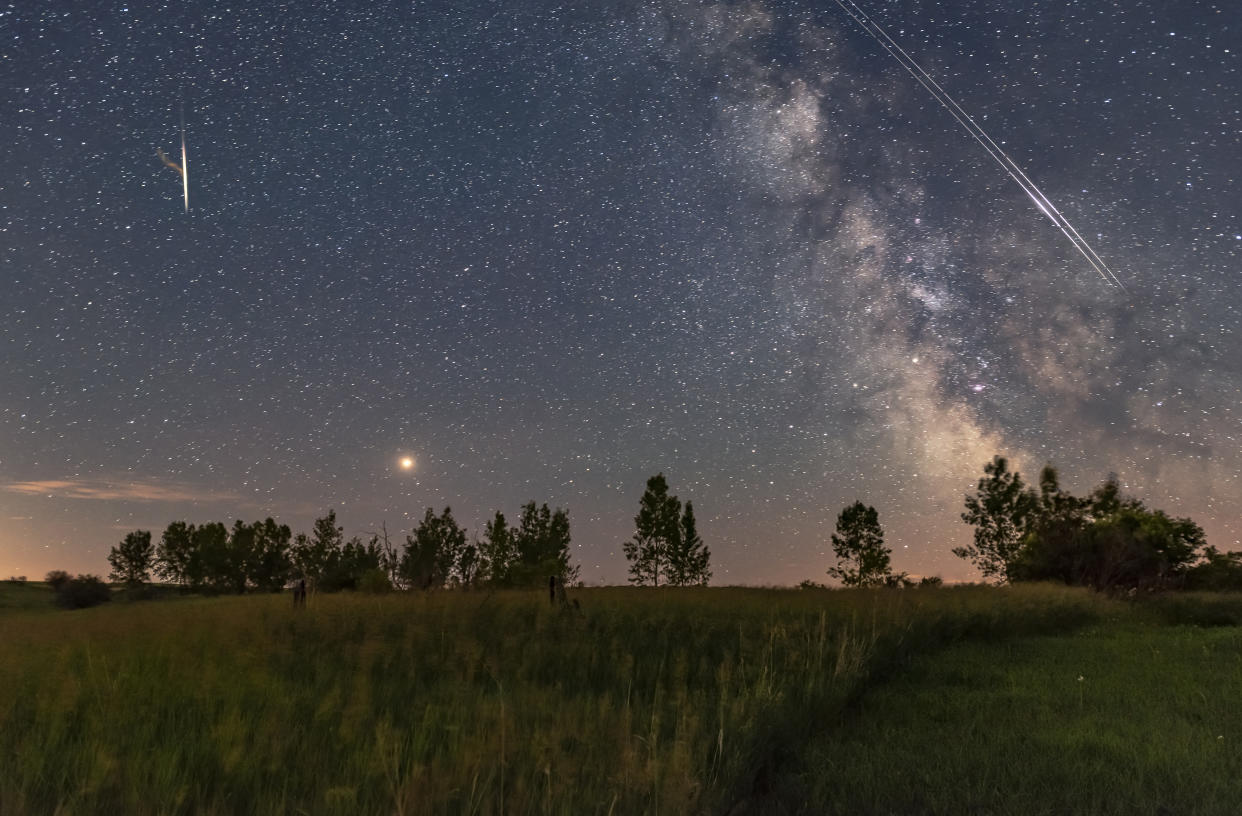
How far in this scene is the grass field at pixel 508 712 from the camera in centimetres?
393

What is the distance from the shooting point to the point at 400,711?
5.83 m

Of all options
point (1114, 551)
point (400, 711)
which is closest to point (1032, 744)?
point (400, 711)

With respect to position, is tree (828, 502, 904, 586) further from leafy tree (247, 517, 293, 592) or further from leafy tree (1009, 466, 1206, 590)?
leafy tree (247, 517, 293, 592)

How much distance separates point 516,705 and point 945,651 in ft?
33.8

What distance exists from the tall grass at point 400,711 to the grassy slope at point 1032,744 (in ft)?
1.60

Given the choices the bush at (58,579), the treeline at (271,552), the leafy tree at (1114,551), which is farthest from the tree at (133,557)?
the leafy tree at (1114,551)

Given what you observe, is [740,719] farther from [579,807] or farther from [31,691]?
[31,691]

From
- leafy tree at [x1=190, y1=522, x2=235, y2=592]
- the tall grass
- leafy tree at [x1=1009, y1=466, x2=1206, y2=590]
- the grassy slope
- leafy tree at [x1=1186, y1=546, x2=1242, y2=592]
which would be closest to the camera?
the tall grass

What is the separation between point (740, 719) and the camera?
20.9 feet

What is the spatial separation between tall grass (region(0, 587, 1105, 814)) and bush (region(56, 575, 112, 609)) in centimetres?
2551

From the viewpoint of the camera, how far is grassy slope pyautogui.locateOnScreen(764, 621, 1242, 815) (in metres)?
6.26

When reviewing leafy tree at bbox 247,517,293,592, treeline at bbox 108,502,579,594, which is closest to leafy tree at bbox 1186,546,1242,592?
treeline at bbox 108,502,579,594

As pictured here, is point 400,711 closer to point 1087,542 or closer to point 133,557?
point 1087,542

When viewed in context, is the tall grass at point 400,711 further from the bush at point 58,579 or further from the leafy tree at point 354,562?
the bush at point 58,579
